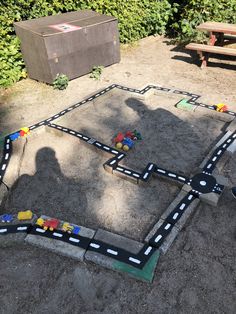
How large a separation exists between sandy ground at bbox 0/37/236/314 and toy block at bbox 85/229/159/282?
3.5 inches

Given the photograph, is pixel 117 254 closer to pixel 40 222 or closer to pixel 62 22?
pixel 40 222

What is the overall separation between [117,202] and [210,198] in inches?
48.8

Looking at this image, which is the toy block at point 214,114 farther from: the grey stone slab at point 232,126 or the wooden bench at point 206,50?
the wooden bench at point 206,50

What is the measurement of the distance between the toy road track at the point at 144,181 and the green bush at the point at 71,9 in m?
2.52

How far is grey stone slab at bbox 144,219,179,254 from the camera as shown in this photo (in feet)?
11.0

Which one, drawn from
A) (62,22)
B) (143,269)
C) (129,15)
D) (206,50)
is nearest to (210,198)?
(143,269)

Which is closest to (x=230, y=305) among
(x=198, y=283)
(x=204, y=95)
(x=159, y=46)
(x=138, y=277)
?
(x=198, y=283)

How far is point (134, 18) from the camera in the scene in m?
9.52

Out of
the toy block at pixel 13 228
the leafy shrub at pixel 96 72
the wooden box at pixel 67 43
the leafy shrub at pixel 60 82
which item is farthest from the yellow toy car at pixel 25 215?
the leafy shrub at pixel 96 72

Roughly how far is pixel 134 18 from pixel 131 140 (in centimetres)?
607

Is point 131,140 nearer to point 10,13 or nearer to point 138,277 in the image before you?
point 138,277

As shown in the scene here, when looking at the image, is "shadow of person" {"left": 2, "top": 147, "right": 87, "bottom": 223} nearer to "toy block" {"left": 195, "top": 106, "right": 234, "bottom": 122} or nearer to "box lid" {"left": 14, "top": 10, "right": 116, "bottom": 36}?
"toy block" {"left": 195, "top": 106, "right": 234, "bottom": 122}

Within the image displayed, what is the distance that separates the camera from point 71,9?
835cm

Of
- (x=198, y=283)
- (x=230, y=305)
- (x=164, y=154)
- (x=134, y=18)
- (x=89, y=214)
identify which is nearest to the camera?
(x=230, y=305)
